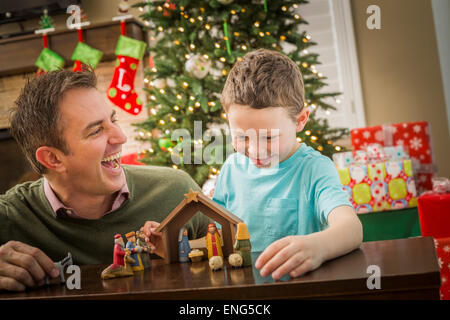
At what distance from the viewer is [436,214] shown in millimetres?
2535

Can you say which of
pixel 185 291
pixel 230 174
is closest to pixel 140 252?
pixel 185 291

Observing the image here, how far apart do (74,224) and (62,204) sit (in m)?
0.06

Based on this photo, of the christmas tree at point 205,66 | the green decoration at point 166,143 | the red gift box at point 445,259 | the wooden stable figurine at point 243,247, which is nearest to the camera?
the wooden stable figurine at point 243,247

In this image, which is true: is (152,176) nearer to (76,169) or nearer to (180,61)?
(76,169)

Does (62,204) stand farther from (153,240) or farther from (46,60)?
(46,60)

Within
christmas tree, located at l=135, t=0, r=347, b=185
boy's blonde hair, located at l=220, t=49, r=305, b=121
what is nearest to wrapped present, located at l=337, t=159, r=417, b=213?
christmas tree, located at l=135, t=0, r=347, b=185

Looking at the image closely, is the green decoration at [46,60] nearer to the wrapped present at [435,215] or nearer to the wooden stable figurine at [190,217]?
the wrapped present at [435,215]

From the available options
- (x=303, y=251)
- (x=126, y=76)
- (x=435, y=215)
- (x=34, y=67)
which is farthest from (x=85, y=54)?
(x=303, y=251)

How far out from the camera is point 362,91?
14.3ft

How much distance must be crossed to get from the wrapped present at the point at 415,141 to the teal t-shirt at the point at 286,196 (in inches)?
111

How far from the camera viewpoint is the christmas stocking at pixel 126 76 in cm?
394

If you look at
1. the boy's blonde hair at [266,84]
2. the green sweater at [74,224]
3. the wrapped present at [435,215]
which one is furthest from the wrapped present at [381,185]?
the boy's blonde hair at [266,84]

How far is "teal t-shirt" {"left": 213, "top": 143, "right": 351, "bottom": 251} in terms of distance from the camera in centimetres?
94

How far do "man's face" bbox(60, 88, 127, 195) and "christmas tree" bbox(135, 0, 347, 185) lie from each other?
6.34ft
